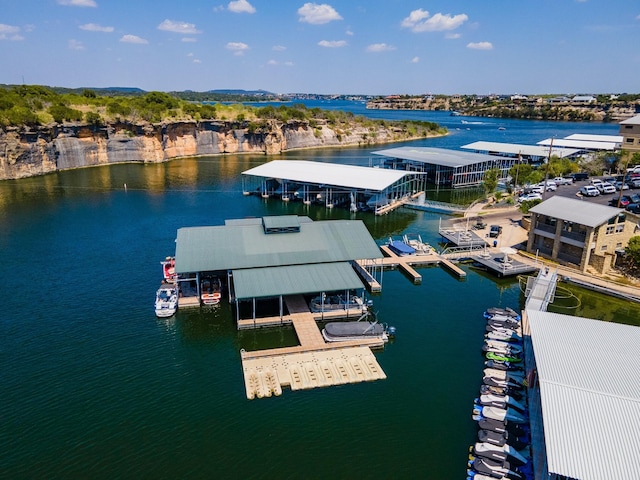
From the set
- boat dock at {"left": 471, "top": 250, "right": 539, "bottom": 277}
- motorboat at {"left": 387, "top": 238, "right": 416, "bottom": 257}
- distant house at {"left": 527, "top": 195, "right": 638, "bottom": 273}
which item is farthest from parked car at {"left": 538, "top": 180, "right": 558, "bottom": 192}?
motorboat at {"left": 387, "top": 238, "right": 416, "bottom": 257}

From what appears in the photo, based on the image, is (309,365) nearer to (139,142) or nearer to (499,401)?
(499,401)

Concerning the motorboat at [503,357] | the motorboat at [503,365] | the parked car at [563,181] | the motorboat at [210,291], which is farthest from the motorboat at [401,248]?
the parked car at [563,181]

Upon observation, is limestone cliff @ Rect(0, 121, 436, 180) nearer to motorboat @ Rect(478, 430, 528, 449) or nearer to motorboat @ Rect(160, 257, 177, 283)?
motorboat @ Rect(160, 257, 177, 283)

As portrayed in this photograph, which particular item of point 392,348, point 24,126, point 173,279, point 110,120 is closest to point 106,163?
point 110,120

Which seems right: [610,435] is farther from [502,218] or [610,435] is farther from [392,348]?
[502,218]

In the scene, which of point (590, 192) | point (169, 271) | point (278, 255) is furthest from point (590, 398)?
point (590, 192)
